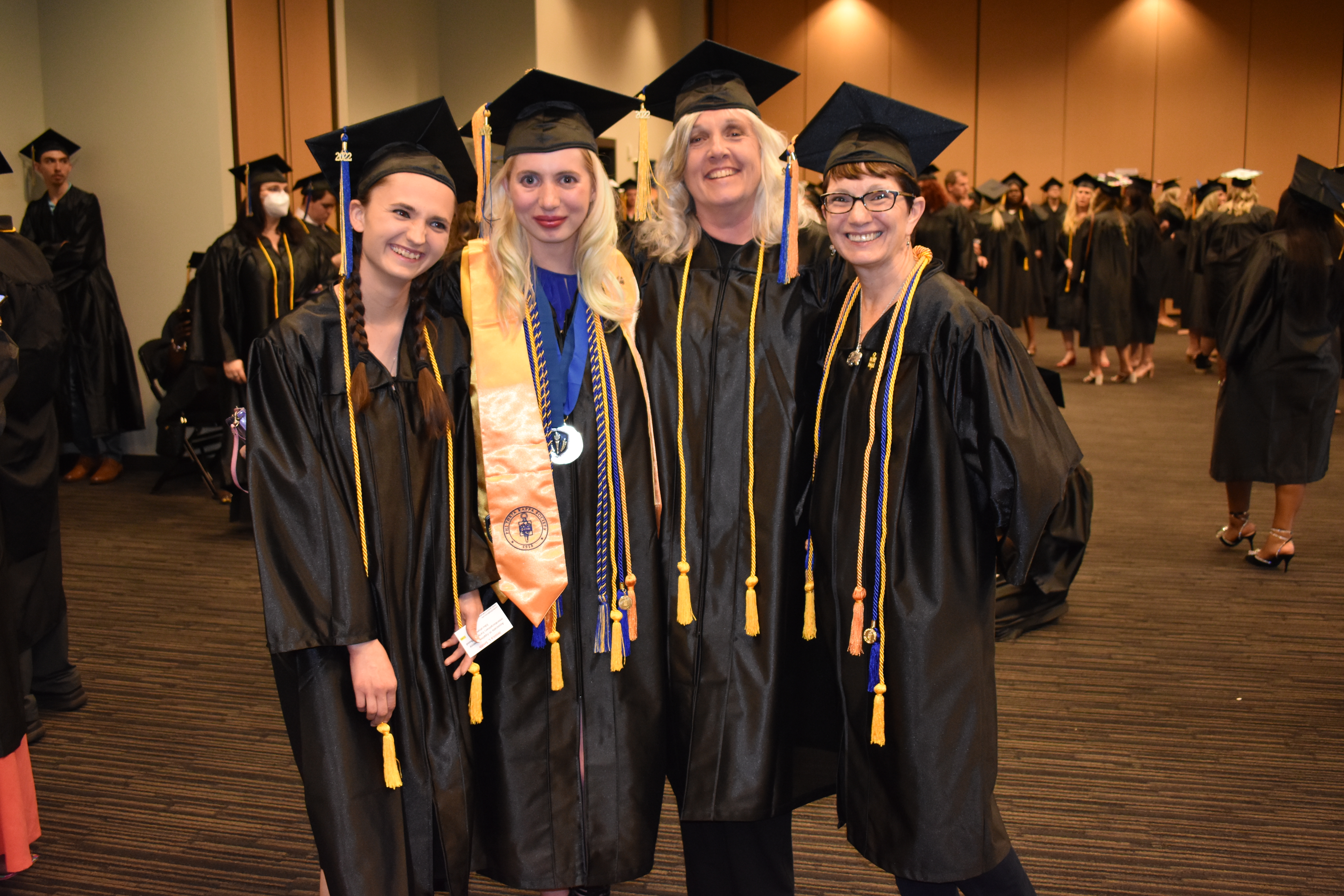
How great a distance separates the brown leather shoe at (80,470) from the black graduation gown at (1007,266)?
9.27 m

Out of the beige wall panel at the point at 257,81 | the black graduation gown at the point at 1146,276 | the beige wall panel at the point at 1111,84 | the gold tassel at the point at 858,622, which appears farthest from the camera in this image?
the beige wall panel at the point at 1111,84

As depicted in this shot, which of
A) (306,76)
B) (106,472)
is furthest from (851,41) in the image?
(106,472)

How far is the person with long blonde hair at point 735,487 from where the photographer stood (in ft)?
6.82

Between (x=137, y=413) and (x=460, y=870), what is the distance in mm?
5816

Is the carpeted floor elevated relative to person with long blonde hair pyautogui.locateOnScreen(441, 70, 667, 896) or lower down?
lower down

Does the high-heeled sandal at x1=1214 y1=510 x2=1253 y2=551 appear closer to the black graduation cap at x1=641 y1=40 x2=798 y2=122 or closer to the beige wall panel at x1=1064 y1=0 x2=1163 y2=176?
the black graduation cap at x1=641 y1=40 x2=798 y2=122

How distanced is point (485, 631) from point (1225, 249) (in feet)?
30.7

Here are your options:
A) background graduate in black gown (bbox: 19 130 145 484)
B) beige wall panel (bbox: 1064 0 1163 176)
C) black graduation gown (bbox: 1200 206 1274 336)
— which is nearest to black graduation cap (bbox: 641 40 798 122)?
background graduate in black gown (bbox: 19 130 145 484)

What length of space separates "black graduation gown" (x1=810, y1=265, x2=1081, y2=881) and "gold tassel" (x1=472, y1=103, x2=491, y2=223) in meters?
0.82

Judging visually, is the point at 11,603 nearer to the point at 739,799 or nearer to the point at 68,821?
the point at 68,821

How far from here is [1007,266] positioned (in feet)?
41.7

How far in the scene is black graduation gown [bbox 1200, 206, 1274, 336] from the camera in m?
8.83

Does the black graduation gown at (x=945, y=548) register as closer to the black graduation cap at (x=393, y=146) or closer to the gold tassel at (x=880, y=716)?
the gold tassel at (x=880, y=716)

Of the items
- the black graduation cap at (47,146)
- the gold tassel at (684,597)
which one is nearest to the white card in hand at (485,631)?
the gold tassel at (684,597)
